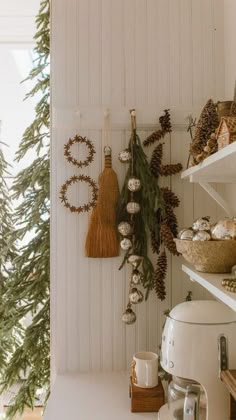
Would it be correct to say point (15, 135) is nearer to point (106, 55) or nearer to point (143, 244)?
point (106, 55)

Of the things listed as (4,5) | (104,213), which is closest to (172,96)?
(104,213)

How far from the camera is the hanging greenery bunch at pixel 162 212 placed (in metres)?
1.22

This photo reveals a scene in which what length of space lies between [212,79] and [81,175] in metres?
0.63

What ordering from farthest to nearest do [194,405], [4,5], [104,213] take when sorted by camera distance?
[4,5] → [104,213] → [194,405]

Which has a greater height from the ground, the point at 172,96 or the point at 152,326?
the point at 172,96

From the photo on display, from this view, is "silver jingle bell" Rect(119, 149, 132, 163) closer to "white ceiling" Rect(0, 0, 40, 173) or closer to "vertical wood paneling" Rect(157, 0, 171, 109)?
"vertical wood paneling" Rect(157, 0, 171, 109)

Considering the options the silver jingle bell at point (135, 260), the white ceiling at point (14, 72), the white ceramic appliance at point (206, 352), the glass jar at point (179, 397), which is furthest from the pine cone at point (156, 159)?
the white ceiling at point (14, 72)

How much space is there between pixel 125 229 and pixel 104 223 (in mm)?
85

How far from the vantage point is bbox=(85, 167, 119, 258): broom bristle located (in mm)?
1267

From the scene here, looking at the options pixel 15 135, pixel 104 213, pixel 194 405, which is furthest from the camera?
pixel 15 135

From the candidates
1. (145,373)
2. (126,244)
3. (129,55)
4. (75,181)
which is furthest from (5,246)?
(129,55)

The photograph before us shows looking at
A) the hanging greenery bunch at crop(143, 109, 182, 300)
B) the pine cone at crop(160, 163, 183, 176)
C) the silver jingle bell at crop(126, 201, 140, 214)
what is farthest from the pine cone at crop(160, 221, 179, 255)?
the pine cone at crop(160, 163, 183, 176)

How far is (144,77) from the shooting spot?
1.35 metres

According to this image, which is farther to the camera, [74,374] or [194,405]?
[74,374]
